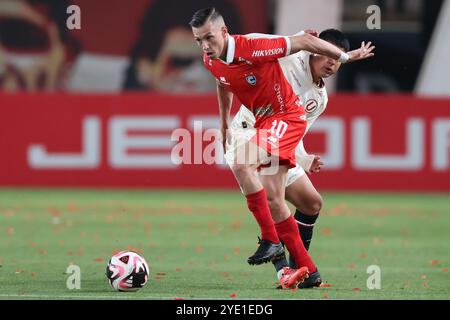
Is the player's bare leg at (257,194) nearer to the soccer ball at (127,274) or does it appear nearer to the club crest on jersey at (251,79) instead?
the club crest on jersey at (251,79)

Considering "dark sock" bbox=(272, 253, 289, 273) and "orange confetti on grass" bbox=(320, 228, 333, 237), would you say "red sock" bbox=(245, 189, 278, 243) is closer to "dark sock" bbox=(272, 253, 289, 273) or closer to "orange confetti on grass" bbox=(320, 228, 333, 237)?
"dark sock" bbox=(272, 253, 289, 273)

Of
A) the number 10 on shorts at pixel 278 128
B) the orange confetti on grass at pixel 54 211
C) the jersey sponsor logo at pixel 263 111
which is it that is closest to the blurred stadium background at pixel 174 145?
the orange confetti on grass at pixel 54 211

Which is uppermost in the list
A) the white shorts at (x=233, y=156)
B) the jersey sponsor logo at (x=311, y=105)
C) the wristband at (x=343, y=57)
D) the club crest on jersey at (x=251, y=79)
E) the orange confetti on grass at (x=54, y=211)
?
the wristband at (x=343, y=57)

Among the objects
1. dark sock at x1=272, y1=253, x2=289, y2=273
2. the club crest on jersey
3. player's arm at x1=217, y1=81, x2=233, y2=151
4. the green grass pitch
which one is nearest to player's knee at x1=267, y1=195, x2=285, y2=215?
dark sock at x1=272, y1=253, x2=289, y2=273

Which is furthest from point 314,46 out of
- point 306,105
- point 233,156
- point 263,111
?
point 233,156

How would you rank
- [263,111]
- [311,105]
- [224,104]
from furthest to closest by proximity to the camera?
1. [311,105]
2. [224,104]
3. [263,111]

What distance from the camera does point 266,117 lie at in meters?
9.26

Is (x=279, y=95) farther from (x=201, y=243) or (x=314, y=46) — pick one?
(x=201, y=243)

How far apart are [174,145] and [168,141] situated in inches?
4.9

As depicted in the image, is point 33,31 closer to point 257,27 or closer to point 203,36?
point 257,27

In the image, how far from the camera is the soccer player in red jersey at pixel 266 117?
348 inches

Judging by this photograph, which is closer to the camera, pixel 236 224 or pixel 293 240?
pixel 293 240

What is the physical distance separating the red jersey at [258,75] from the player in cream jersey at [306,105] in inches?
10.9

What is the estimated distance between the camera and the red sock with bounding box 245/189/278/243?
29.6 feet
